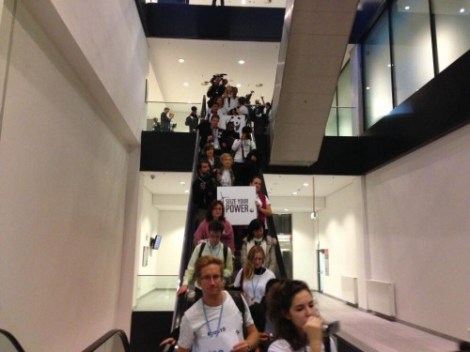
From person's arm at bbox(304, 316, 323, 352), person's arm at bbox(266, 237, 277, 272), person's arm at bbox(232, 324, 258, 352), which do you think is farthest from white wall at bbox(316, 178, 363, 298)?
person's arm at bbox(304, 316, 323, 352)

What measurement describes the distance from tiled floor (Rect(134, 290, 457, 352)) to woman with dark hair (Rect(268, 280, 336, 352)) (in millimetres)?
4397

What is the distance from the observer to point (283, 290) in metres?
1.82

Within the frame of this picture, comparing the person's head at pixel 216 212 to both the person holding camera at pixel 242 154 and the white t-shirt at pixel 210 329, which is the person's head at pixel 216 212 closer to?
the person holding camera at pixel 242 154

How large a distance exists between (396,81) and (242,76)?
625cm

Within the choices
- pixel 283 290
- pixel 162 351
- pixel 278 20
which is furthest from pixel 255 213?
pixel 278 20

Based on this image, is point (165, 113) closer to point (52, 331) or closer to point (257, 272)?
point (52, 331)

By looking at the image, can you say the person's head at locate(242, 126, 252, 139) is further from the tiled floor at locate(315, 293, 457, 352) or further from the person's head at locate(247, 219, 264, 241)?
the tiled floor at locate(315, 293, 457, 352)

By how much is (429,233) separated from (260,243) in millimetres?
4511

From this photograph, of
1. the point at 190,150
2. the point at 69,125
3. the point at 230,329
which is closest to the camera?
the point at 230,329

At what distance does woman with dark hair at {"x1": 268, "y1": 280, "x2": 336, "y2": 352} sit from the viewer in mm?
1701

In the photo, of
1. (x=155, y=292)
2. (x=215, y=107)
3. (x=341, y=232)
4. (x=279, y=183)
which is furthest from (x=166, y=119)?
(x=341, y=232)

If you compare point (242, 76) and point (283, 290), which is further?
point (242, 76)

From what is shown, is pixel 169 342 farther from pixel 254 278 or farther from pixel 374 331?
pixel 374 331

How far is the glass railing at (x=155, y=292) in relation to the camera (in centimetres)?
984
